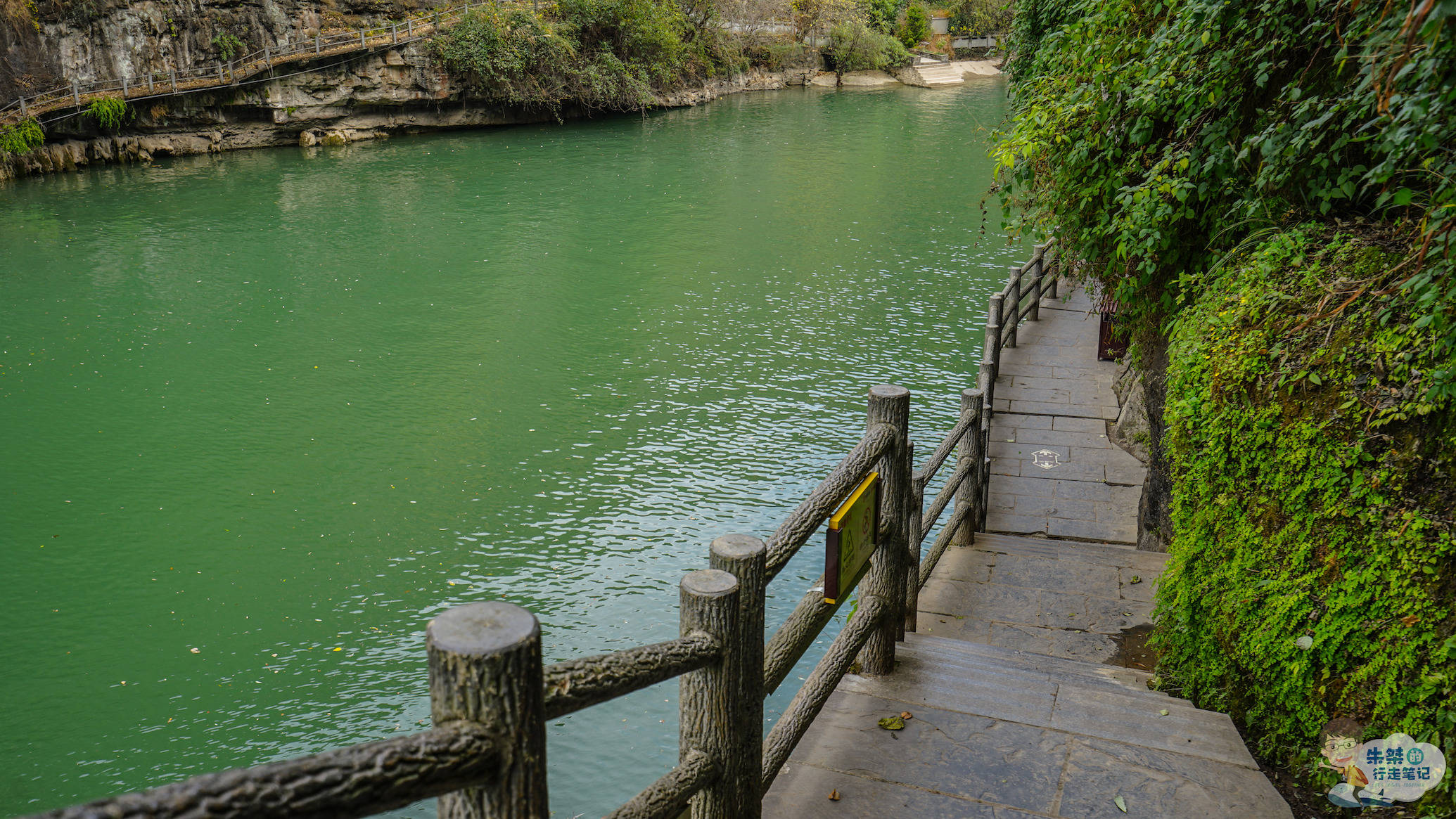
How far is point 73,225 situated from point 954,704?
70.5 ft

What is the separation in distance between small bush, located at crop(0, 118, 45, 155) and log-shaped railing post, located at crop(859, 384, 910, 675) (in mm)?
26556

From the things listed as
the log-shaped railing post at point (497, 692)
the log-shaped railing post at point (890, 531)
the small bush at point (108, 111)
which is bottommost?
the log-shaped railing post at point (890, 531)

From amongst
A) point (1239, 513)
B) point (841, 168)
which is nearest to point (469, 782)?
point (1239, 513)

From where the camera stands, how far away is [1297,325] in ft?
12.5

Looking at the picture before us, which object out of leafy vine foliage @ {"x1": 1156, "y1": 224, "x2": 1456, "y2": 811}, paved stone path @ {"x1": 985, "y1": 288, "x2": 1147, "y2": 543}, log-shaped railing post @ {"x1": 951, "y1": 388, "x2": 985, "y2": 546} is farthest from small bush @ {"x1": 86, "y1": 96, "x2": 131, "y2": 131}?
leafy vine foliage @ {"x1": 1156, "y1": 224, "x2": 1456, "y2": 811}

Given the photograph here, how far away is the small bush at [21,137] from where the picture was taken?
22.8 meters

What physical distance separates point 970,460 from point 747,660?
413 cm

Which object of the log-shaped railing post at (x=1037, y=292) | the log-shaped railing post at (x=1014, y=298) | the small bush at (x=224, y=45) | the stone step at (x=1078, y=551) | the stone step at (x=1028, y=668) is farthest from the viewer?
the small bush at (x=224, y=45)

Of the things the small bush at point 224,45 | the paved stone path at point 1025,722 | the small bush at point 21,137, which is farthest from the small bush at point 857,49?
the paved stone path at point 1025,722

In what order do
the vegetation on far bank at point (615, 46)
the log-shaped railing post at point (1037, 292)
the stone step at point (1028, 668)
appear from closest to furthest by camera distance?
the stone step at point (1028, 668) < the log-shaped railing post at point (1037, 292) < the vegetation on far bank at point (615, 46)

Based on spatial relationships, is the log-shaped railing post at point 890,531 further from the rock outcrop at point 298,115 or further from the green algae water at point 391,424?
the rock outcrop at point 298,115

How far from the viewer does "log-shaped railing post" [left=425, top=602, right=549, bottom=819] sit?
59.2 inches

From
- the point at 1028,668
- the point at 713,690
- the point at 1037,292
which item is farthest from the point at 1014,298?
the point at 713,690

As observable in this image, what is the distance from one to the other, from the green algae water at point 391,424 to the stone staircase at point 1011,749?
241 cm
